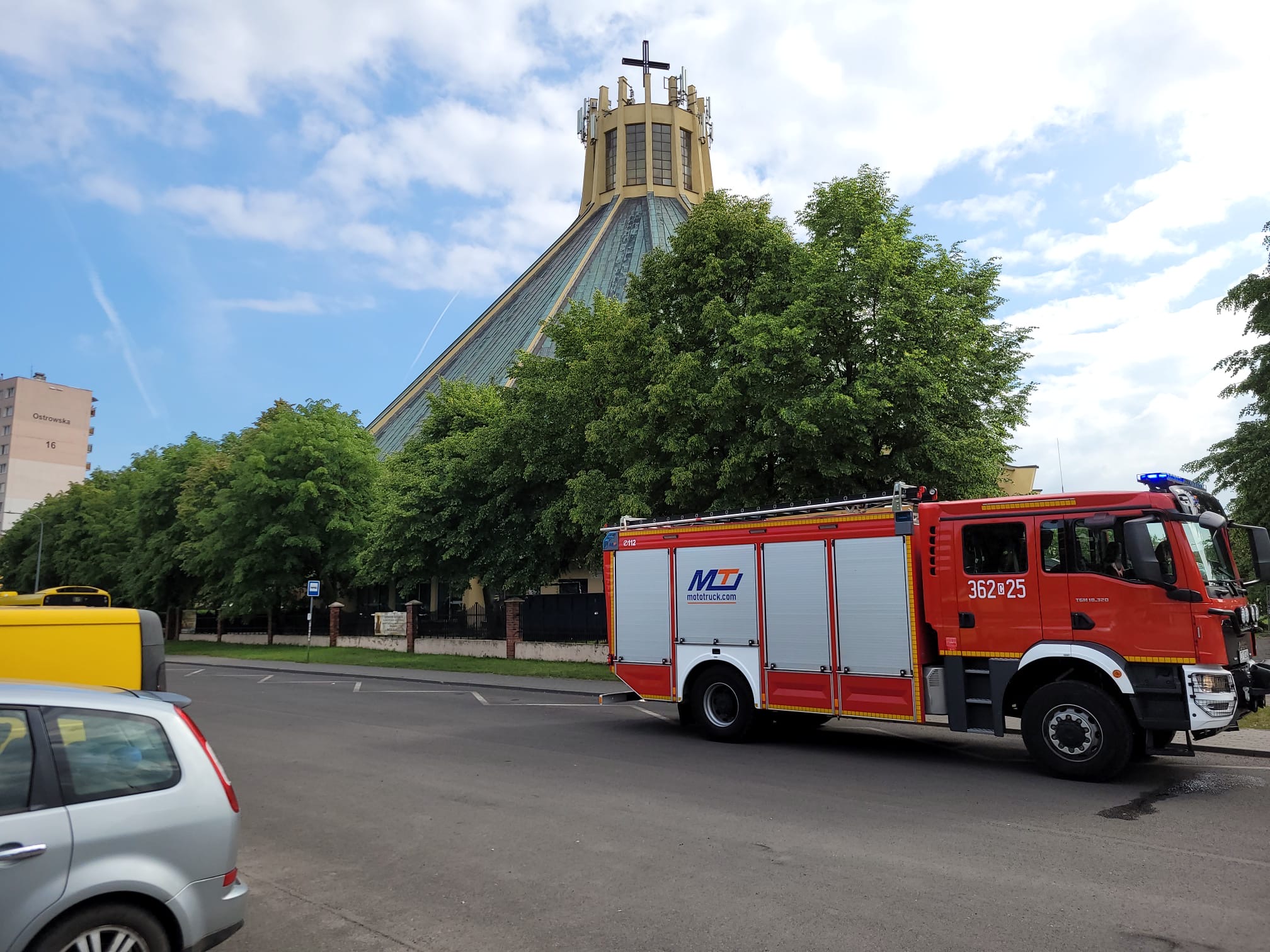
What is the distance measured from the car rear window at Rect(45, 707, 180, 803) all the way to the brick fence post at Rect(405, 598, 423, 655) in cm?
3130

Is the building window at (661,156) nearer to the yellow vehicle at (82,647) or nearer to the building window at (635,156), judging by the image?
the building window at (635,156)

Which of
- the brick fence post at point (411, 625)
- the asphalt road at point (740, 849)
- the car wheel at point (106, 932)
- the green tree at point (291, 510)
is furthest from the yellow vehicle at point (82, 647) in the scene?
the green tree at point (291, 510)

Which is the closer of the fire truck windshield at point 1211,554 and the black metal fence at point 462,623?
the fire truck windshield at point 1211,554

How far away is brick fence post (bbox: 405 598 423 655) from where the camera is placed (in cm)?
3444

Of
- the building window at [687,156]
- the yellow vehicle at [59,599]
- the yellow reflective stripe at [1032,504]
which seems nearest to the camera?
the yellow reflective stripe at [1032,504]

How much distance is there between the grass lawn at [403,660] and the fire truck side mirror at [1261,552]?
14.8 m

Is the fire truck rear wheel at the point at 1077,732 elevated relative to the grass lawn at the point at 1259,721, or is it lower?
elevated

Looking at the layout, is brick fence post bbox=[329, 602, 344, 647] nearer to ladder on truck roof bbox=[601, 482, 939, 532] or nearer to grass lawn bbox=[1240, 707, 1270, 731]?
ladder on truck roof bbox=[601, 482, 939, 532]

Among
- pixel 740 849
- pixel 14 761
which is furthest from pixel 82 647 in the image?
pixel 740 849

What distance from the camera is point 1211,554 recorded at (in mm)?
9203

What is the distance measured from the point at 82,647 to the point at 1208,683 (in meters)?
10.3

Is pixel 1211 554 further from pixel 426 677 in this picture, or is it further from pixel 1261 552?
pixel 426 677

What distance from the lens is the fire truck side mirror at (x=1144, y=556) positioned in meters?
8.70

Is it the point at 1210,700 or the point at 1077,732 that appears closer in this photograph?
the point at 1210,700
